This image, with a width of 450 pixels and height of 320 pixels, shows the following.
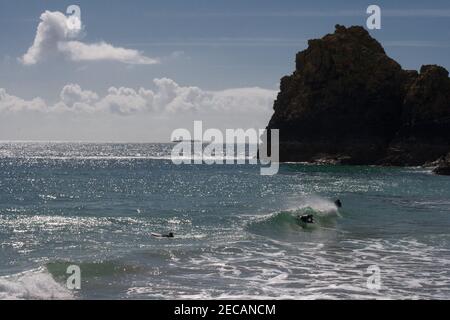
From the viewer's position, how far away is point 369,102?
406 ft

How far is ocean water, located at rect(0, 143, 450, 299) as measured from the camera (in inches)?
805

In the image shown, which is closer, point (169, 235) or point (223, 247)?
point (223, 247)

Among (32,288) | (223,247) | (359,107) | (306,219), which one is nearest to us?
(32,288)

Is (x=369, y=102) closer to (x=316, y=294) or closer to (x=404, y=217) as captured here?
(x=404, y=217)

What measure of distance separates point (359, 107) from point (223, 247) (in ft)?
327

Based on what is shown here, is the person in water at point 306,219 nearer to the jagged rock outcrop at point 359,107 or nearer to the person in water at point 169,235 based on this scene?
the person in water at point 169,235

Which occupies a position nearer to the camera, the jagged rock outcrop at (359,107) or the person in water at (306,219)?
the person in water at (306,219)

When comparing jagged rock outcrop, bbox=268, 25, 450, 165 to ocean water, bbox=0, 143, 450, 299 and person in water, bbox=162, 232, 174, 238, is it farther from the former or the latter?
person in water, bbox=162, 232, 174, 238

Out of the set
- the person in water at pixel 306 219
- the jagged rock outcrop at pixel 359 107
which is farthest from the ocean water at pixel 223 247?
the jagged rock outcrop at pixel 359 107

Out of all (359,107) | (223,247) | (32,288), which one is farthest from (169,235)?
(359,107)

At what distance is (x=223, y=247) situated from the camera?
29.0 m

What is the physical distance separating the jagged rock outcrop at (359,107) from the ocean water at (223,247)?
57828 mm

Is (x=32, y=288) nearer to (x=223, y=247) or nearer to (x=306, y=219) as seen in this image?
(x=223, y=247)

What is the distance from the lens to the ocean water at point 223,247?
67.1ft
